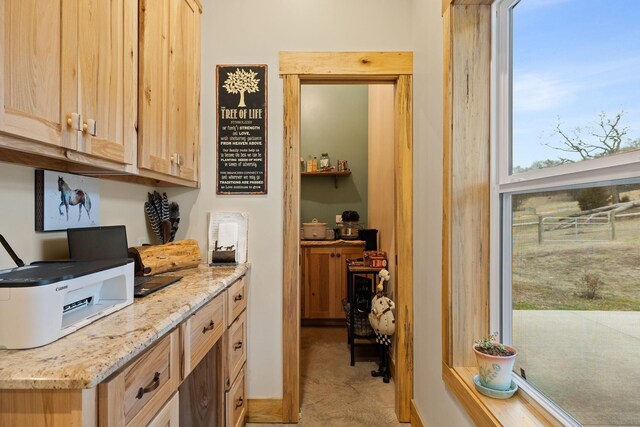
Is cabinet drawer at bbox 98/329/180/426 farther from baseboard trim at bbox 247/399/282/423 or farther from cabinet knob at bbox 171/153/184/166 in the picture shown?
baseboard trim at bbox 247/399/282/423

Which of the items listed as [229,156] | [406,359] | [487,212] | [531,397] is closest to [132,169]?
[229,156]

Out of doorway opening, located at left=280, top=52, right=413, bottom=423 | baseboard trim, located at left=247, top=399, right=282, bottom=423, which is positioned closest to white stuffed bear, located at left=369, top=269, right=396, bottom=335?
doorway opening, located at left=280, top=52, right=413, bottom=423

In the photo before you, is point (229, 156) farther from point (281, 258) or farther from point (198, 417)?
point (198, 417)

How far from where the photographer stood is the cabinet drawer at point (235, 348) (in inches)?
68.1

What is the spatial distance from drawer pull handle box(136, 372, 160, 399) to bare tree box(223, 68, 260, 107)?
Answer: 1.69m

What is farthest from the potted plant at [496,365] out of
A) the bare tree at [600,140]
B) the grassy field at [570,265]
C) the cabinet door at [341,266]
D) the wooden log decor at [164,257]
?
the cabinet door at [341,266]

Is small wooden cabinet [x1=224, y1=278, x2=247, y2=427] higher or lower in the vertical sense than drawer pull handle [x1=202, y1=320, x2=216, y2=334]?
lower

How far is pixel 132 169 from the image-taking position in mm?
1427

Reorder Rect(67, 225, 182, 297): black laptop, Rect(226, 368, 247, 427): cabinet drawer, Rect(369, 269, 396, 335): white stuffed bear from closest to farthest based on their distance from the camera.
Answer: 1. Rect(67, 225, 182, 297): black laptop
2. Rect(226, 368, 247, 427): cabinet drawer
3. Rect(369, 269, 396, 335): white stuffed bear

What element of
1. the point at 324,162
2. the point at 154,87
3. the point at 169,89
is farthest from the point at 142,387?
the point at 324,162

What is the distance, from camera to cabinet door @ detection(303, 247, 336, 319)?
392 cm

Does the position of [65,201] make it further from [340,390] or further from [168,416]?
[340,390]

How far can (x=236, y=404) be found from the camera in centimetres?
187

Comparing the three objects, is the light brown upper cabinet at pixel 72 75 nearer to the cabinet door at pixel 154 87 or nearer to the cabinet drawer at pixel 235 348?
the cabinet door at pixel 154 87
